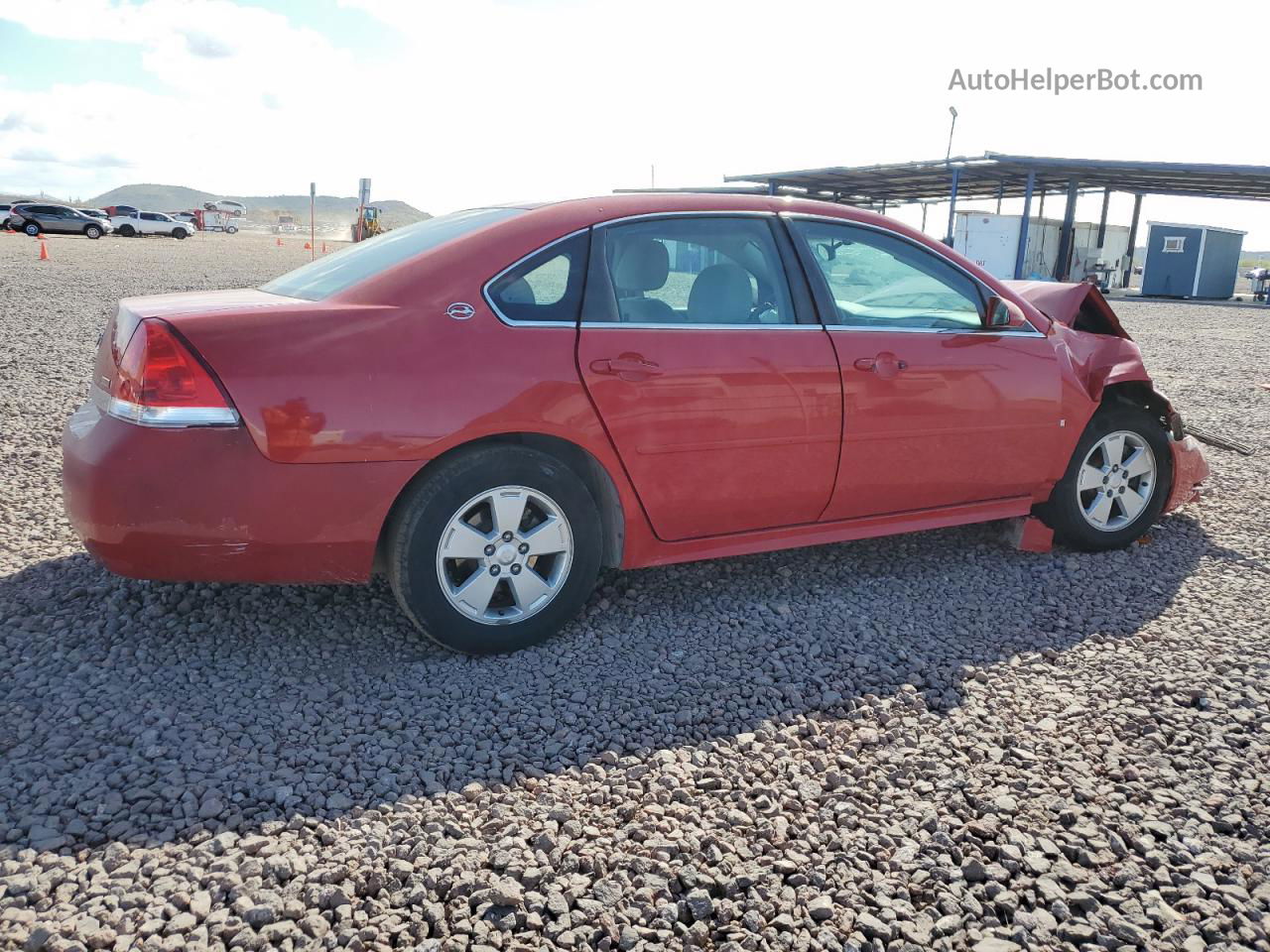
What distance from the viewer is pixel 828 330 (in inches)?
156

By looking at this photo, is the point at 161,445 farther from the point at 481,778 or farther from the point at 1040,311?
the point at 1040,311

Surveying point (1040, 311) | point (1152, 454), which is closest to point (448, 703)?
point (1040, 311)

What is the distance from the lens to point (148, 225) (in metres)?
51.6

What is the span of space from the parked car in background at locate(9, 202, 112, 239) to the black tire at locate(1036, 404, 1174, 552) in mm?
46993

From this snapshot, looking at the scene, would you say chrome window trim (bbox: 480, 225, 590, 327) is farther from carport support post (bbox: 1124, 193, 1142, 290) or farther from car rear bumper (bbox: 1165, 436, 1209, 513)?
carport support post (bbox: 1124, 193, 1142, 290)

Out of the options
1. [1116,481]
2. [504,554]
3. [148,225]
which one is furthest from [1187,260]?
[148,225]

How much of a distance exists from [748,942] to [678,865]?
0.29 meters

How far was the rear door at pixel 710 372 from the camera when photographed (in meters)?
3.58

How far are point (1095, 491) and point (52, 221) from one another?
48332mm

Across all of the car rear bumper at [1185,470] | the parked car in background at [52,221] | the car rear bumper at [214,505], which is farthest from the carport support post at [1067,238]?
the parked car in background at [52,221]

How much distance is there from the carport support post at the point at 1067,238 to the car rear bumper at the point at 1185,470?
31616 millimetres

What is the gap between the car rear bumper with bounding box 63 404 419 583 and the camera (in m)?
3.05

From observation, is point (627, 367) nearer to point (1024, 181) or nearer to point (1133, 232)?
point (1024, 181)

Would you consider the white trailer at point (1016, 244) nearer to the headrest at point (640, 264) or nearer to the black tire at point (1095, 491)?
the black tire at point (1095, 491)
